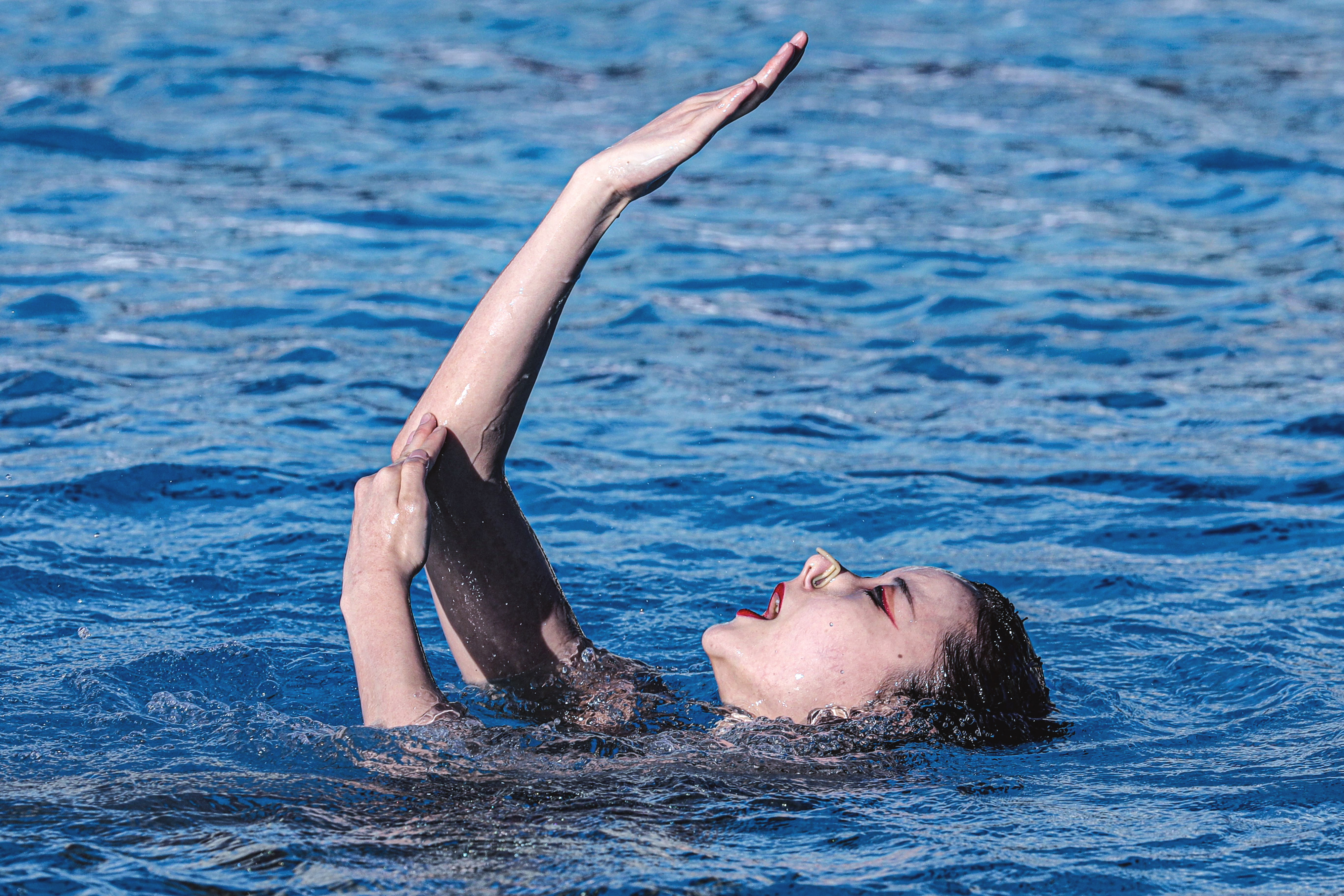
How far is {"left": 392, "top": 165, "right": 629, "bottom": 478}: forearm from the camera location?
12.3ft

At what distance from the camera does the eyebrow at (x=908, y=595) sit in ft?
13.0

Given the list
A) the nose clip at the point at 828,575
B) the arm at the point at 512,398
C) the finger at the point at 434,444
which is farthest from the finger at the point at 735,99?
the nose clip at the point at 828,575

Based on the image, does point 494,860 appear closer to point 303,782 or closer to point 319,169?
point 303,782

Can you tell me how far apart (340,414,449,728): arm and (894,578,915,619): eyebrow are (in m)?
1.27

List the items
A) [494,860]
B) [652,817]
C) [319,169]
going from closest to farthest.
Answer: [494,860], [652,817], [319,169]

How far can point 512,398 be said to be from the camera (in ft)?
12.7

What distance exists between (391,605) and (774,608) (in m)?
1.07

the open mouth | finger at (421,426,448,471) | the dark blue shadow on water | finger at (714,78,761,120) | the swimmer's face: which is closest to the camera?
finger at (714,78,761,120)

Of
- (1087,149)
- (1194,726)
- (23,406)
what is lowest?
(1194,726)

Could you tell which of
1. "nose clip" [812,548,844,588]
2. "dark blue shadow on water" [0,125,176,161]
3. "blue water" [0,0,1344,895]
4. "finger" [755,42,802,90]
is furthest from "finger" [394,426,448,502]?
"dark blue shadow on water" [0,125,176,161]

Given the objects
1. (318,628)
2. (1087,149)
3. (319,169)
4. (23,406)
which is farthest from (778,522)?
(1087,149)

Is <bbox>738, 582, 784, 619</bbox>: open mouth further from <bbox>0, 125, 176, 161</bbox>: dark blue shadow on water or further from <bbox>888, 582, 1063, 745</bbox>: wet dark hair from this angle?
<bbox>0, 125, 176, 161</bbox>: dark blue shadow on water

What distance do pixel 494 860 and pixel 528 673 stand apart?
111cm

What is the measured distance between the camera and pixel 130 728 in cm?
414
